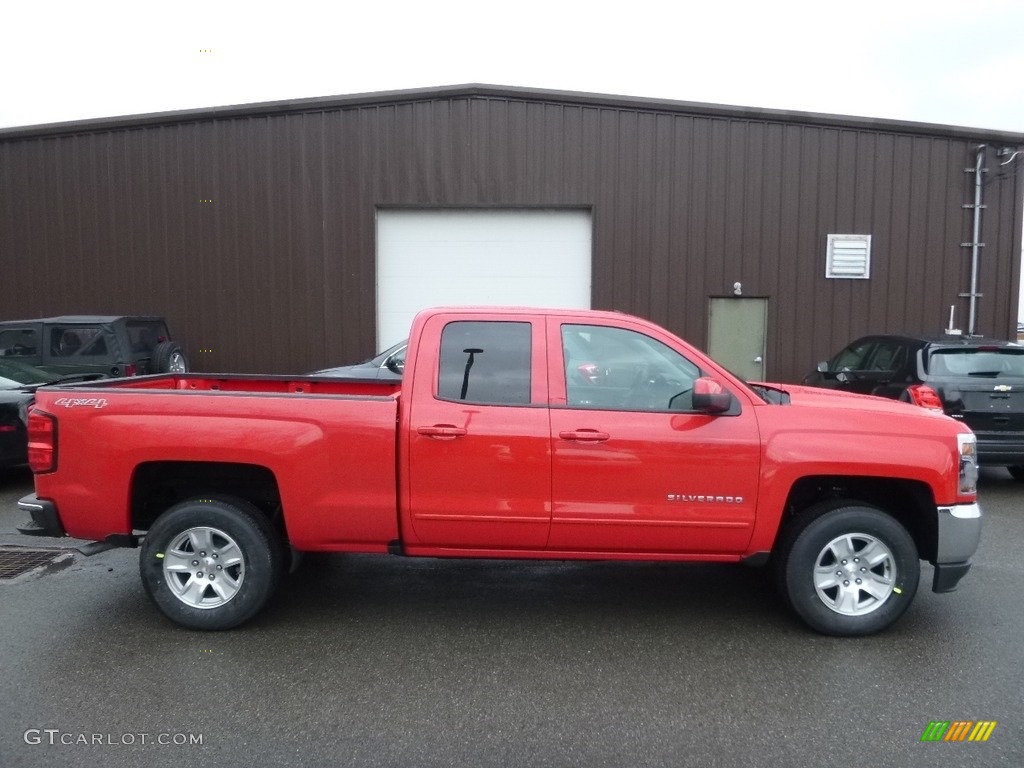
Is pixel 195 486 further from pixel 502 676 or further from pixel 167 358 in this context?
pixel 167 358

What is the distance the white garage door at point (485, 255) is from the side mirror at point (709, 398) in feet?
35.6

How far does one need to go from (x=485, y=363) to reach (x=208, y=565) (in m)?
1.99

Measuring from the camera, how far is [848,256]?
591 inches

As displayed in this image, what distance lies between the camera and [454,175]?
15016 mm

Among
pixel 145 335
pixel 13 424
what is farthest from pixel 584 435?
pixel 145 335

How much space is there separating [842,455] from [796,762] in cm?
178

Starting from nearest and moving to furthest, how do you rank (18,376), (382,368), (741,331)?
(18,376)
(382,368)
(741,331)

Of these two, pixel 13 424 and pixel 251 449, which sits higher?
pixel 251 449

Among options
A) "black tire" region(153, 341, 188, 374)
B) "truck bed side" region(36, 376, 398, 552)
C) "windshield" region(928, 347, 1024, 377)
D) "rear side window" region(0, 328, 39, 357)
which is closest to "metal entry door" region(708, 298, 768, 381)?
"windshield" region(928, 347, 1024, 377)

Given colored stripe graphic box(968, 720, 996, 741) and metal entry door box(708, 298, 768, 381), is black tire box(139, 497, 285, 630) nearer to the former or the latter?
colored stripe graphic box(968, 720, 996, 741)

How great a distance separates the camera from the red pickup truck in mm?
4594

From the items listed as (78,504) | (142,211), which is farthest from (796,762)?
(142,211)

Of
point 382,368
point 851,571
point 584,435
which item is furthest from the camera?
point 382,368

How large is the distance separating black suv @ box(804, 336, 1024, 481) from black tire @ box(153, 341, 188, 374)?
31.6ft
